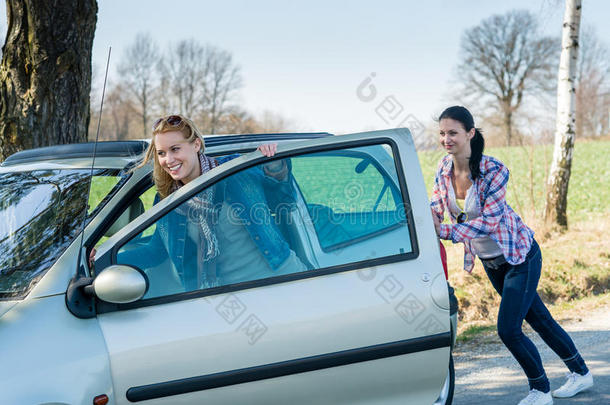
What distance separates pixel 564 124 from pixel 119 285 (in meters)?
8.86

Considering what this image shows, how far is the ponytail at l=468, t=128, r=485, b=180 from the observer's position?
352 centimetres

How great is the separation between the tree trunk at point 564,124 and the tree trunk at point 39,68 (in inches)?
283

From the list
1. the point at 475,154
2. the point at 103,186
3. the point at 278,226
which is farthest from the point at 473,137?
the point at 103,186

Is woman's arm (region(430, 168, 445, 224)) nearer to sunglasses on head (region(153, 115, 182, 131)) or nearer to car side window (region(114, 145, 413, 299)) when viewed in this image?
car side window (region(114, 145, 413, 299))

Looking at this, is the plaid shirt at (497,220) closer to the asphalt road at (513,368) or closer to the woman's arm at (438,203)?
the woman's arm at (438,203)

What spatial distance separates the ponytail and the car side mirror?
205 cm

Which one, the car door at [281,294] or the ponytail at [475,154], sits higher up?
the ponytail at [475,154]

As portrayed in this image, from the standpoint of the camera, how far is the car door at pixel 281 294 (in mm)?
2436

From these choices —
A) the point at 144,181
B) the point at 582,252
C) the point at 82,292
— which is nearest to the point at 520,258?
the point at 144,181

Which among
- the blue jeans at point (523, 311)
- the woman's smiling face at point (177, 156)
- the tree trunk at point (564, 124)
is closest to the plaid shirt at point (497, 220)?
the blue jeans at point (523, 311)

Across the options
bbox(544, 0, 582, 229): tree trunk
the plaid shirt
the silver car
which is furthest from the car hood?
bbox(544, 0, 582, 229): tree trunk

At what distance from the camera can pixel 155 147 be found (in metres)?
2.93

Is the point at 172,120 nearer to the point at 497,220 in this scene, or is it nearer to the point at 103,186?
the point at 103,186

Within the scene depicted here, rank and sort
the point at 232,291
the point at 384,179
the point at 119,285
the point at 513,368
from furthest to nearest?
the point at 513,368 < the point at 384,179 < the point at 232,291 < the point at 119,285
